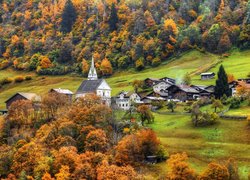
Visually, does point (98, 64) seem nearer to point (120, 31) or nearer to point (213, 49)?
point (120, 31)

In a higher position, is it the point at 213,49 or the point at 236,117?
the point at 213,49

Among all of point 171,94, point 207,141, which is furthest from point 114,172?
point 171,94

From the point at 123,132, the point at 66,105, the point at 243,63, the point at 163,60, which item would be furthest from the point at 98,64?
the point at 123,132

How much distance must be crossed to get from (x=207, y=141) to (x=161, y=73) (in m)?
72.8

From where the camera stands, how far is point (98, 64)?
174 m

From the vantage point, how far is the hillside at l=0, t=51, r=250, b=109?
13875 cm

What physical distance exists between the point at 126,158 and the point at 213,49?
10302 centimetres

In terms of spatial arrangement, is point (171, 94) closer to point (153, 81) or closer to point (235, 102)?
point (153, 81)

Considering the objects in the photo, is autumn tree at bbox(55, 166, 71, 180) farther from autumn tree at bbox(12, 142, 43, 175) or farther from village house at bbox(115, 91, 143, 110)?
village house at bbox(115, 91, 143, 110)

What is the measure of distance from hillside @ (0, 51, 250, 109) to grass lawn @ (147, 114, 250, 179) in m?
46.2

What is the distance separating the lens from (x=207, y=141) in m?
77.0

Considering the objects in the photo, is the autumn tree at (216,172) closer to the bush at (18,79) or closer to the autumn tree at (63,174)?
the autumn tree at (63,174)

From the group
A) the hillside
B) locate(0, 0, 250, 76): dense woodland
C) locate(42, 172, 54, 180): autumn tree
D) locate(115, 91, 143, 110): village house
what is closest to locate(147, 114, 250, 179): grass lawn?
locate(115, 91, 143, 110): village house

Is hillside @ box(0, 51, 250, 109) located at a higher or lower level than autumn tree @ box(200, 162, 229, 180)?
higher
